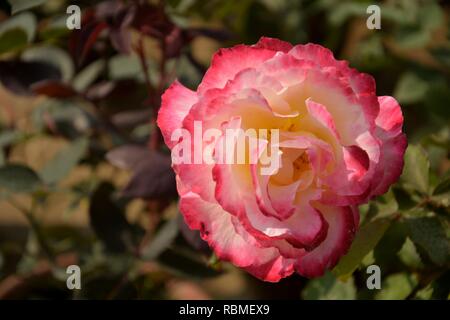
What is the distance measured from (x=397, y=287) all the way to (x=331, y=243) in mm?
172

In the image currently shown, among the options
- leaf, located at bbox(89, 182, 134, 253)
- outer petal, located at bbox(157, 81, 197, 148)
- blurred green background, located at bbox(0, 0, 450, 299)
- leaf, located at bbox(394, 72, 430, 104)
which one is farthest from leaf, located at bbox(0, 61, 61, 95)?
leaf, located at bbox(394, 72, 430, 104)

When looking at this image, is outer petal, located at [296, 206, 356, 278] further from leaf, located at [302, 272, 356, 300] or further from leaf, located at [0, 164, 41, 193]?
leaf, located at [0, 164, 41, 193]

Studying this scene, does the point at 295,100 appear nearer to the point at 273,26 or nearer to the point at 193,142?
the point at 193,142

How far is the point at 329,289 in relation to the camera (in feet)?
1.87

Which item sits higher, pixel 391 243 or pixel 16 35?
pixel 16 35

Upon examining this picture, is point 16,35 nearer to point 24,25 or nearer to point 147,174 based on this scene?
point 24,25

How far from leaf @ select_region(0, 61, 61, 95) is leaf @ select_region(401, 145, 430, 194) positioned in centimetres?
38

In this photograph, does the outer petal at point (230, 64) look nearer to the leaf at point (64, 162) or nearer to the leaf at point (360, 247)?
the leaf at point (360, 247)

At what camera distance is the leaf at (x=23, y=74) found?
0.67 metres

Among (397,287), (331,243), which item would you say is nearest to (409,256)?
(397,287)

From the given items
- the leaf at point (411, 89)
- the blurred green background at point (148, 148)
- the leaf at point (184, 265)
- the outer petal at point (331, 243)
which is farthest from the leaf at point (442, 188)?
the leaf at point (411, 89)

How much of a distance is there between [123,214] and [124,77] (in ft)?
0.60

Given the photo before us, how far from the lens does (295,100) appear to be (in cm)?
39
